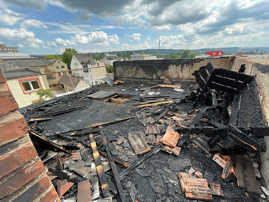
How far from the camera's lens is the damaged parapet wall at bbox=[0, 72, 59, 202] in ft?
1.94

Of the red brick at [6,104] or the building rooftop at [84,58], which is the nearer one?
the red brick at [6,104]

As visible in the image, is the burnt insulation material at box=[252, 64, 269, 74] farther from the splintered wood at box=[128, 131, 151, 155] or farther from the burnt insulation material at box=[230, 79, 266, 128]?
the splintered wood at box=[128, 131, 151, 155]

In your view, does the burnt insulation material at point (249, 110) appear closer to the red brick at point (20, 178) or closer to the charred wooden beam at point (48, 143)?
the red brick at point (20, 178)

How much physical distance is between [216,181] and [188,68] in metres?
5.71

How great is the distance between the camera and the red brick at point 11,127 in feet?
1.94

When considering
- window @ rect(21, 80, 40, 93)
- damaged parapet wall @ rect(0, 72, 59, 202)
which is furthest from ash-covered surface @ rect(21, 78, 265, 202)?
window @ rect(21, 80, 40, 93)

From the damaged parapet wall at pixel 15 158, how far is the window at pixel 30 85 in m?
21.2

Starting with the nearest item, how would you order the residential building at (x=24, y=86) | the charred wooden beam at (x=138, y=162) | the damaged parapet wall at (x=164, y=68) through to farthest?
1. the charred wooden beam at (x=138, y=162)
2. the damaged parapet wall at (x=164, y=68)
3. the residential building at (x=24, y=86)

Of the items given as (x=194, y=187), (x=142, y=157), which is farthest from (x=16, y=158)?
(x=194, y=187)

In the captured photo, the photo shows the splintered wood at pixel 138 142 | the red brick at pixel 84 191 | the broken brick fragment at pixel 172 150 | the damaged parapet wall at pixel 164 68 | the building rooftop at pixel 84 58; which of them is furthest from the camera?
the building rooftop at pixel 84 58

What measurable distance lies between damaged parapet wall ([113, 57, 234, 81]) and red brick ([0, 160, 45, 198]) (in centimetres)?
693

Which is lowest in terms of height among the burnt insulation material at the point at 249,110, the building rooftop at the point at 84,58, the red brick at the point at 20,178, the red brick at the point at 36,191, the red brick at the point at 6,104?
the burnt insulation material at the point at 249,110

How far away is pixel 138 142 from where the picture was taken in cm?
251

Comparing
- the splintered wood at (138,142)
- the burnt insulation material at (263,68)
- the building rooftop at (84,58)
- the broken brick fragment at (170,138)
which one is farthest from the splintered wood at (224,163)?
the building rooftop at (84,58)
